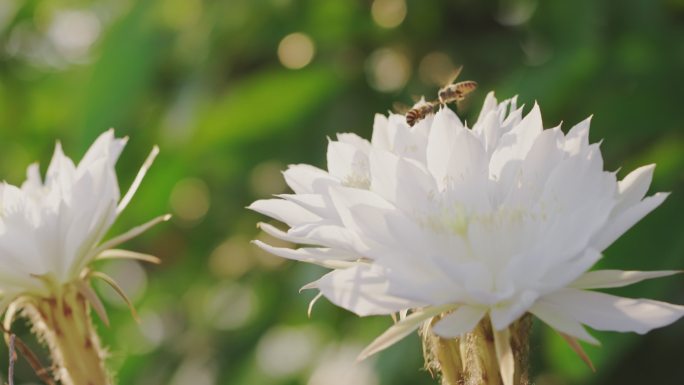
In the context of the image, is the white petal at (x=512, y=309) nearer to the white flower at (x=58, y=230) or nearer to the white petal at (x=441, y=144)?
the white petal at (x=441, y=144)

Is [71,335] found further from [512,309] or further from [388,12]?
[388,12]

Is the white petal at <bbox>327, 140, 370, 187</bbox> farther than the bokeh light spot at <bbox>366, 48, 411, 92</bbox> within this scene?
No

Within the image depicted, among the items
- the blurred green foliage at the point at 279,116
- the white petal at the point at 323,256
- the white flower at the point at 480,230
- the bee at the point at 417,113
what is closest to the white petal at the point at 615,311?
the white flower at the point at 480,230

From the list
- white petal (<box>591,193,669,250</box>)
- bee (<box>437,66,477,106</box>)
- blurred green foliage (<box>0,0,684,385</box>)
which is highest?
blurred green foliage (<box>0,0,684,385</box>)

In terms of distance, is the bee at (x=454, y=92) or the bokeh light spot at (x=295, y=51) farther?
the bokeh light spot at (x=295, y=51)

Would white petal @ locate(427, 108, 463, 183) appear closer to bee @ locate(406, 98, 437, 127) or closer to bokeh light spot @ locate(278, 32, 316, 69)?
bee @ locate(406, 98, 437, 127)

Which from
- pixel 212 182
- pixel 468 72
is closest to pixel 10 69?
pixel 212 182

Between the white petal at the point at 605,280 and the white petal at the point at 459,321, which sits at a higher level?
the white petal at the point at 605,280

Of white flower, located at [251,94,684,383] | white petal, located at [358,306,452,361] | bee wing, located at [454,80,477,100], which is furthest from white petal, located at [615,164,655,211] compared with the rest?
bee wing, located at [454,80,477,100]
